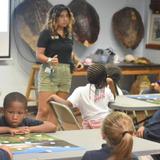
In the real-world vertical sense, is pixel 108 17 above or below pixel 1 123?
above

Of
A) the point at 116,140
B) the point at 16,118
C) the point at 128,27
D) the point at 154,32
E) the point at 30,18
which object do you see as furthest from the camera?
the point at 154,32

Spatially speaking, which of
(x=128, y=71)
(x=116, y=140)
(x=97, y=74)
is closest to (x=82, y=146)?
(x=116, y=140)

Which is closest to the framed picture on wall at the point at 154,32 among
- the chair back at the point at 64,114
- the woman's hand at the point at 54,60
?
the woman's hand at the point at 54,60

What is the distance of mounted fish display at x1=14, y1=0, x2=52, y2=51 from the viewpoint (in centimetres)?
673

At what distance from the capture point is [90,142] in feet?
8.76

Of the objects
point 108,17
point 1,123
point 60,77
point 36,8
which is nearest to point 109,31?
point 108,17

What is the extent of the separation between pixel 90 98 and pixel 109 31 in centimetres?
397

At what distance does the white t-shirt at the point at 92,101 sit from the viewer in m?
3.84

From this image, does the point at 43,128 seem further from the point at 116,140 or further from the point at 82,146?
the point at 116,140

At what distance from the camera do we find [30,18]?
681cm

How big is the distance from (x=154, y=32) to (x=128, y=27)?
459 mm

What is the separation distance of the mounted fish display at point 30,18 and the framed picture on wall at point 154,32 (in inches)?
75.5

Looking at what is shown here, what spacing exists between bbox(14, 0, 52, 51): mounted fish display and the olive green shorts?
2166 millimetres

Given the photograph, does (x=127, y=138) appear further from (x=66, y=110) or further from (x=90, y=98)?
(x=90, y=98)
